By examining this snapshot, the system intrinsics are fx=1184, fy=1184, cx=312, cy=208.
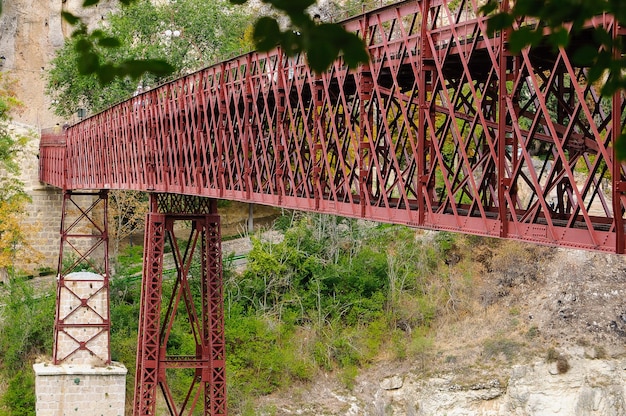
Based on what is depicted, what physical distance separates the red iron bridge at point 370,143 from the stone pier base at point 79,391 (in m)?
2.54

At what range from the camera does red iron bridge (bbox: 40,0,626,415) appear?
1105 cm

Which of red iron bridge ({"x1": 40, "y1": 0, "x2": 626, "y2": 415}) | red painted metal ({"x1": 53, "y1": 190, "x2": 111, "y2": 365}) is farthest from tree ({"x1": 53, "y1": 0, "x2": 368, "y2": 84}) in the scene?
red painted metal ({"x1": 53, "y1": 190, "x2": 111, "y2": 365})

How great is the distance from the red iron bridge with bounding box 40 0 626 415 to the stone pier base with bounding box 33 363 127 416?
2540 millimetres

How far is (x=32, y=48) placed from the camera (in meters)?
61.3

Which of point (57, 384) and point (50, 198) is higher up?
point (50, 198)

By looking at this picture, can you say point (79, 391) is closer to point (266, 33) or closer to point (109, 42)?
point (109, 42)

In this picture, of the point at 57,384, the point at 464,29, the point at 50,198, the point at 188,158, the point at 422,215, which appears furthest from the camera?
the point at 50,198

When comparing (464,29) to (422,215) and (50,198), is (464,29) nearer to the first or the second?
(422,215)

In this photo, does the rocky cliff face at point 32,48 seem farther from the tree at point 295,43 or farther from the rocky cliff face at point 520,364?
the tree at point 295,43

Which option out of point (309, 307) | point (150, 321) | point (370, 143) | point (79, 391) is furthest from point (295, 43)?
point (309, 307)

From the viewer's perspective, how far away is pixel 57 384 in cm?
3033

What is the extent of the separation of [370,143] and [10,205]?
2739cm

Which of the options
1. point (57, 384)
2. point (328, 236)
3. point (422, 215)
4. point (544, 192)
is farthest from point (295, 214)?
point (544, 192)

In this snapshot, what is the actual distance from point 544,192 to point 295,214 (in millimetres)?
30994
